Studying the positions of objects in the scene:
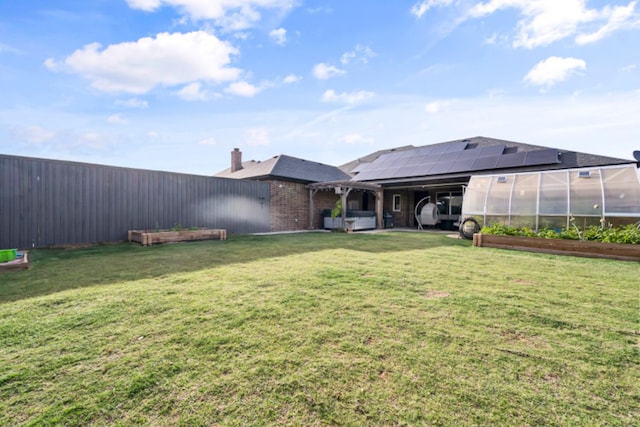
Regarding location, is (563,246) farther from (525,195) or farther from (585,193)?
(525,195)

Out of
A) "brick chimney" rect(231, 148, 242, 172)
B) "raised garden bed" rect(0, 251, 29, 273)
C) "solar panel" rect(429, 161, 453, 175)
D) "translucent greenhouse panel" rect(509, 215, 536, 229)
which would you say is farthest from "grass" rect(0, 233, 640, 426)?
"brick chimney" rect(231, 148, 242, 172)

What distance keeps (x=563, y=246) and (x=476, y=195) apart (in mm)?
3449

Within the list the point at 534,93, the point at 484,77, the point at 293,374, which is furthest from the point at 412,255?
the point at 534,93

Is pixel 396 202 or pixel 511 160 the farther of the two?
pixel 396 202

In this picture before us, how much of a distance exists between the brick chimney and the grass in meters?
14.6

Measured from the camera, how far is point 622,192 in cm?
736

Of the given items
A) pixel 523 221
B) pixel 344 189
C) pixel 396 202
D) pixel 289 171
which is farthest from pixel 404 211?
pixel 523 221

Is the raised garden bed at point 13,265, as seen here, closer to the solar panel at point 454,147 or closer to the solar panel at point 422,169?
the solar panel at point 422,169

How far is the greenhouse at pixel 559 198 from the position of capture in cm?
733

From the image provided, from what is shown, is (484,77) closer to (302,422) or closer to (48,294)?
(302,422)

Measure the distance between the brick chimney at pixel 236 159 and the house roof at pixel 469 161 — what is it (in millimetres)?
7962

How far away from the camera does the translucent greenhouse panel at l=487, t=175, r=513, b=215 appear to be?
9156 mm

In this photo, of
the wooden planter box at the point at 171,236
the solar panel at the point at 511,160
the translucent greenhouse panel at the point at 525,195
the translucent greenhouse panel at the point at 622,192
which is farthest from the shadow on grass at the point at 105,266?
the solar panel at the point at 511,160

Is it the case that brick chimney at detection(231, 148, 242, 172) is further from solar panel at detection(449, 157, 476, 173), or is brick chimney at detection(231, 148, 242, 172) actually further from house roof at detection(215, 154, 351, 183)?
solar panel at detection(449, 157, 476, 173)
